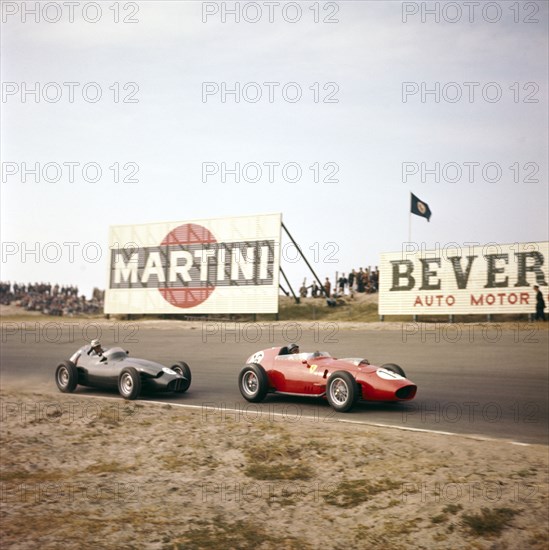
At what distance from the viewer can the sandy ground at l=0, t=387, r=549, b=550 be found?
21.0 ft

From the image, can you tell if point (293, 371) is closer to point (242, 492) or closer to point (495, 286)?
point (242, 492)

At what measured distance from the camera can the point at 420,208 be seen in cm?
3475

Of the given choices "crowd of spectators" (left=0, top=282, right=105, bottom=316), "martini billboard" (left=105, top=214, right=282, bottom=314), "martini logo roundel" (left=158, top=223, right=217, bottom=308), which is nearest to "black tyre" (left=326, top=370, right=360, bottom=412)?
"martini billboard" (left=105, top=214, right=282, bottom=314)

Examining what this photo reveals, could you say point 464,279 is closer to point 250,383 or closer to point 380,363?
point 380,363

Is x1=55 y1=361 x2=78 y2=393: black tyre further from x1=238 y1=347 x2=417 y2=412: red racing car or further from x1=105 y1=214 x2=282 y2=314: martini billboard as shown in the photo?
x1=105 y1=214 x2=282 y2=314: martini billboard

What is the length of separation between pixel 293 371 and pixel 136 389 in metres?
3.05

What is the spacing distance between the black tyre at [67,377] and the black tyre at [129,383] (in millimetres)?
1536

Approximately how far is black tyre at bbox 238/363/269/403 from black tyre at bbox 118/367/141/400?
6.51 ft

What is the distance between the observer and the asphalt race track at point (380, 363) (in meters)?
11.7

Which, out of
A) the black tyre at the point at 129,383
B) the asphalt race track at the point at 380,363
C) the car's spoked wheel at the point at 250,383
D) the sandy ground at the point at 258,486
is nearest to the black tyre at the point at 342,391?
the asphalt race track at the point at 380,363

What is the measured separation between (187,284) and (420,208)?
1199 cm

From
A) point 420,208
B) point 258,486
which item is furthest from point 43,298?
point 258,486

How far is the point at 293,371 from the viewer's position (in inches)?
511

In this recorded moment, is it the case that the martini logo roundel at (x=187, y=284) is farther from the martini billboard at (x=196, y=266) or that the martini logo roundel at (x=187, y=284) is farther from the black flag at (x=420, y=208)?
the black flag at (x=420, y=208)
